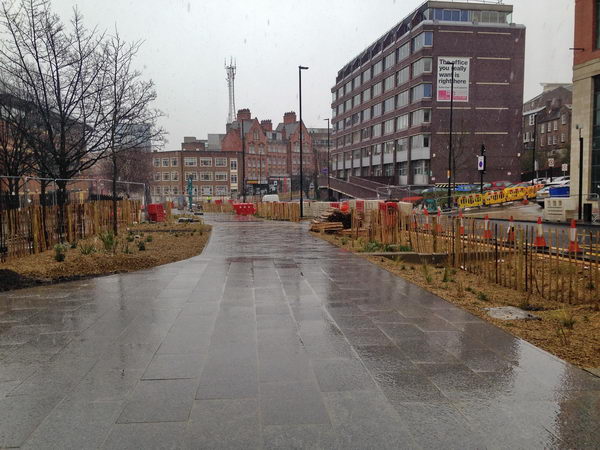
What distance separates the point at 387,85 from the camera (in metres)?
74.0

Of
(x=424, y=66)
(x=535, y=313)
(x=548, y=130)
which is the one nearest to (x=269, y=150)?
(x=424, y=66)

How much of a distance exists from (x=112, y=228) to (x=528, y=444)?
60.5 ft

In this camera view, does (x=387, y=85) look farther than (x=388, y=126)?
Yes

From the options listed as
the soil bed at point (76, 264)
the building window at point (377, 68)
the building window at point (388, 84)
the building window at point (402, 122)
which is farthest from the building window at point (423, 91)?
the soil bed at point (76, 264)

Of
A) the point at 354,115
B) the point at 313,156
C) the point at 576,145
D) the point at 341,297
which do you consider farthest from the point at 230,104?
the point at 341,297

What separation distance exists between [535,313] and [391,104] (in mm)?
69414

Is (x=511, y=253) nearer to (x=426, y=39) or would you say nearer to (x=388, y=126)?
(x=426, y=39)

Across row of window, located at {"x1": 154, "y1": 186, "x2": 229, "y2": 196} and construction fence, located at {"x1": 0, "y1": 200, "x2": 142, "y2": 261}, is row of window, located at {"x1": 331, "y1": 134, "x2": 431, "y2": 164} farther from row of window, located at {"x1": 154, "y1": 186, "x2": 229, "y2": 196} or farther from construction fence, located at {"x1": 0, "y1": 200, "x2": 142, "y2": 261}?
construction fence, located at {"x1": 0, "y1": 200, "x2": 142, "y2": 261}

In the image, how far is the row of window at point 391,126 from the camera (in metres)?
62.9

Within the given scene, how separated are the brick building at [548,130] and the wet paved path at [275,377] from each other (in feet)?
237

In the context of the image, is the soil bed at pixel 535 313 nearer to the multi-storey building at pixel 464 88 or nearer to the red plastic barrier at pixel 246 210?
the red plastic barrier at pixel 246 210

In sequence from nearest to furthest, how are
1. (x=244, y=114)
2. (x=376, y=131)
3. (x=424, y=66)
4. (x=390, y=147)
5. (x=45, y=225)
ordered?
(x=45, y=225), (x=424, y=66), (x=390, y=147), (x=376, y=131), (x=244, y=114)

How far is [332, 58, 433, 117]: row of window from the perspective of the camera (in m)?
62.4

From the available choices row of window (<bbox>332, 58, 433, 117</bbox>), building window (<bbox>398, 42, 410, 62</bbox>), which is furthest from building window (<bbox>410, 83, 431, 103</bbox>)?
building window (<bbox>398, 42, 410, 62</bbox>)
